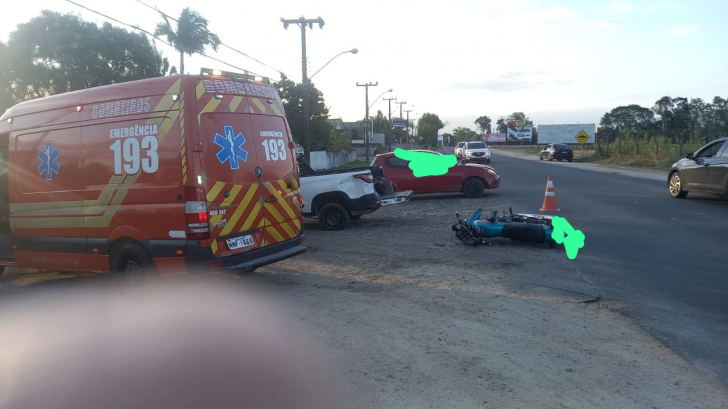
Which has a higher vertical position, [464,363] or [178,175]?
A: [178,175]

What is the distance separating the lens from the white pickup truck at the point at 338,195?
11516 mm

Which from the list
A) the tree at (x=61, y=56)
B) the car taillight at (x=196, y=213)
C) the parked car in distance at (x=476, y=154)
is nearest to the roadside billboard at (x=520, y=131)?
the parked car in distance at (x=476, y=154)

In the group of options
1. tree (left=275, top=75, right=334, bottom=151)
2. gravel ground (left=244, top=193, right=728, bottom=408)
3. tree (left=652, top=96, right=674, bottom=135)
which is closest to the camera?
gravel ground (left=244, top=193, right=728, bottom=408)

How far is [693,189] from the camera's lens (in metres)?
13.8

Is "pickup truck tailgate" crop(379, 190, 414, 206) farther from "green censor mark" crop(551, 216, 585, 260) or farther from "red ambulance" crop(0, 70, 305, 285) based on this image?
"red ambulance" crop(0, 70, 305, 285)

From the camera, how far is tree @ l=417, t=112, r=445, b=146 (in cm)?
11706

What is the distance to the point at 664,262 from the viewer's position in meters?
7.68

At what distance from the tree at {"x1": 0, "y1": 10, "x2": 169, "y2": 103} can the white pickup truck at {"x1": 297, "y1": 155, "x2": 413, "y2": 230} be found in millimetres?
27832

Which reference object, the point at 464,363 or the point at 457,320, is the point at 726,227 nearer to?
the point at 457,320

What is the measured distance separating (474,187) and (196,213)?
458 inches

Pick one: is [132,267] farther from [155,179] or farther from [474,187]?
[474,187]

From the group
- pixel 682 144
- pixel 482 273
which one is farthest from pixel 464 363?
pixel 682 144

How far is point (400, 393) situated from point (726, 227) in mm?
9036

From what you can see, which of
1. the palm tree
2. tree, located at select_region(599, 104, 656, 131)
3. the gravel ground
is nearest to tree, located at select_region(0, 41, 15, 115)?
the palm tree
